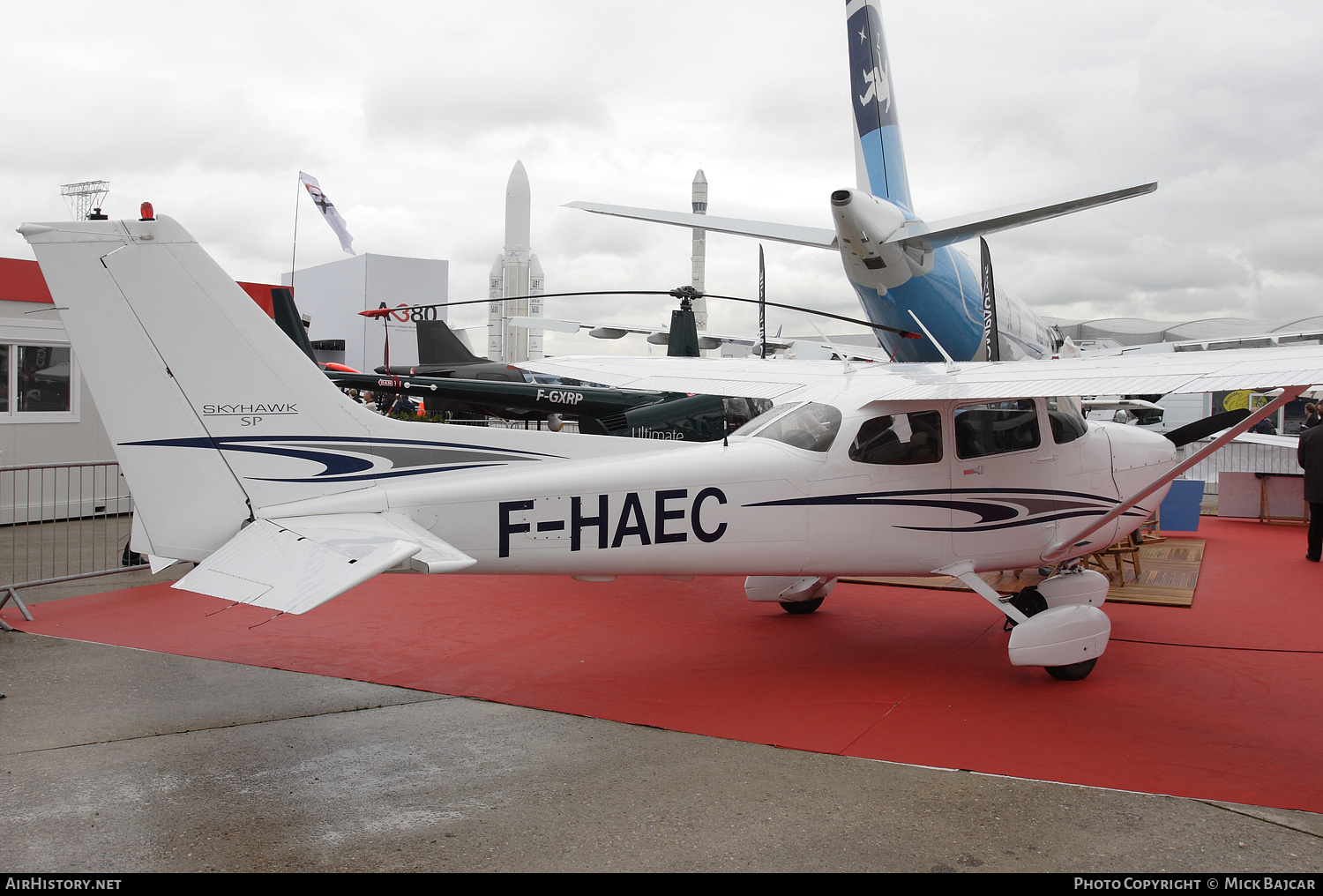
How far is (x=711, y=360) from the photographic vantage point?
26.7ft

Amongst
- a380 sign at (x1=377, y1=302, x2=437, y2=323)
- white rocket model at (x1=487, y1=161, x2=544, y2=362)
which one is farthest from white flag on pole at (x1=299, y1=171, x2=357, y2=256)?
a380 sign at (x1=377, y1=302, x2=437, y2=323)

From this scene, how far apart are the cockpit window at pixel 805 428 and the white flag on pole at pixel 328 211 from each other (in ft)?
175

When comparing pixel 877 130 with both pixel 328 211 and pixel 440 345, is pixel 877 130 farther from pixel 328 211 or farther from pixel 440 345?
pixel 328 211

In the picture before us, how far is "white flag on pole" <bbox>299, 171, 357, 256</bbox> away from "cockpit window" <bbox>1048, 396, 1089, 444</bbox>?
5382cm

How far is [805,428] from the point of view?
571cm

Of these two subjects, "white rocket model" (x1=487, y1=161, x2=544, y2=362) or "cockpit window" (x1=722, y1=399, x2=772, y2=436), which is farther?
"white rocket model" (x1=487, y1=161, x2=544, y2=362)

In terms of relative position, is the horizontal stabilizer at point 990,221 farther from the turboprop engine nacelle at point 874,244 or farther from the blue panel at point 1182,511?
the blue panel at point 1182,511

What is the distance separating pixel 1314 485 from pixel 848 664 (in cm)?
761

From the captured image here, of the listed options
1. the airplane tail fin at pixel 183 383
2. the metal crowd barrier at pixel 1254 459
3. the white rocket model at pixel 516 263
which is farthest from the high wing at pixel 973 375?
the white rocket model at pixel 516 263

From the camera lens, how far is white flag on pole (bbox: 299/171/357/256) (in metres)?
53.1

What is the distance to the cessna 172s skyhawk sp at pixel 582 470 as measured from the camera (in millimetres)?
4246

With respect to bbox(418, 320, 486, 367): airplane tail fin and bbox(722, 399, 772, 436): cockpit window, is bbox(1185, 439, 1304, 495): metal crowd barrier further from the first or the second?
bbox(418, 320, 486, 367): airplane tail fin

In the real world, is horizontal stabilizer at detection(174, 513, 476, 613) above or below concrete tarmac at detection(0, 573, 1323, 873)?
above
